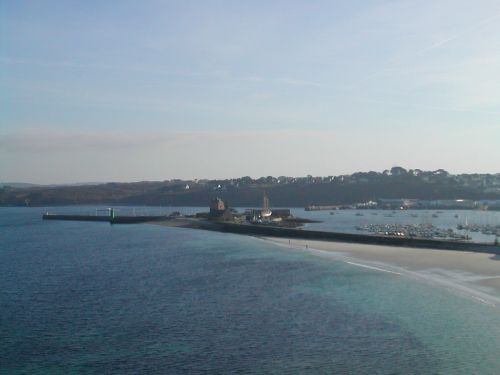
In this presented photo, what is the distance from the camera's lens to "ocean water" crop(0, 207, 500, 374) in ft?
51.2

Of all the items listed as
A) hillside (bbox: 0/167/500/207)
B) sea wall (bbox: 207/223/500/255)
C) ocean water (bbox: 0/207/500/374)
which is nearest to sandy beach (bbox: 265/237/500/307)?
ocean water (bbox: 0/207/500/374)

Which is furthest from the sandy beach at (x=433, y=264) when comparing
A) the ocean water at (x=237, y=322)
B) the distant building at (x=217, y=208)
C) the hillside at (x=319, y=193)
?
the hillside at (x=319, y=193)

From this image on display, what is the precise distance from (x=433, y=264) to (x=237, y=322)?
57.6 ft

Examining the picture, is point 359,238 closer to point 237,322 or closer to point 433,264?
point 433,264

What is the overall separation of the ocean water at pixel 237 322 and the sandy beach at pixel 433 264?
1155 millimetres

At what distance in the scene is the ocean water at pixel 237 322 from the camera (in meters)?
15.6

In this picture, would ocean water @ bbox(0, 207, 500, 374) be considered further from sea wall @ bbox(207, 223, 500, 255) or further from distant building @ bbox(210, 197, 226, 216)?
distant building @ bbox(210, 197, 226, 216)

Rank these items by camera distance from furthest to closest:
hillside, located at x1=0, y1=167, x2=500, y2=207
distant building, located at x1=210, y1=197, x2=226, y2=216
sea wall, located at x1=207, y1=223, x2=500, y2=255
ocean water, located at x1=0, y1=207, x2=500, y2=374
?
hillside, located at x1=0, y1=167, x2=500, y2=207, distant building, located at x1=210, y1=197, x2=226, y2=216, sea wall, located at x1=207, y1=223, x2=500, y2=255, ocean water, located at x1=0, y1=207, x2=500, y2=374

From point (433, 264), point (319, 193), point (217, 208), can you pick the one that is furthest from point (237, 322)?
point (319, 193)

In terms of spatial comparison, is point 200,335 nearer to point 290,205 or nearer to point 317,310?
point 317,310

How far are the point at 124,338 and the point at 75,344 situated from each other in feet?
4.80

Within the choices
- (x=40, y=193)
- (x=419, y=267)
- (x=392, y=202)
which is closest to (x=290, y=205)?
(x=392, y=202)

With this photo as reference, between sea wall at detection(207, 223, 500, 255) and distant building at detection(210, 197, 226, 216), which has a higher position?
distant building at detection(210, 197, 226, 216)

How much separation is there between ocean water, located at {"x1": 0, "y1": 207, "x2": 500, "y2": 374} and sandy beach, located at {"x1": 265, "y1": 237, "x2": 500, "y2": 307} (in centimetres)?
116
